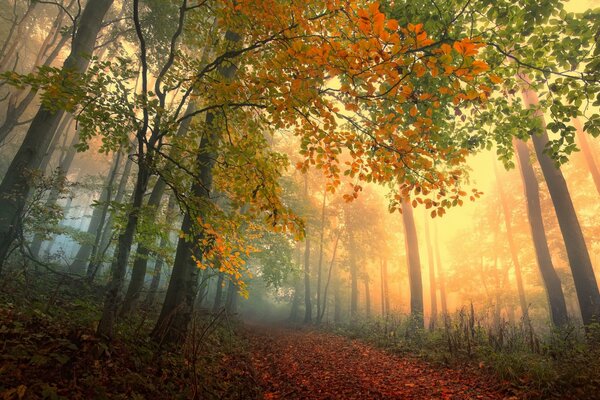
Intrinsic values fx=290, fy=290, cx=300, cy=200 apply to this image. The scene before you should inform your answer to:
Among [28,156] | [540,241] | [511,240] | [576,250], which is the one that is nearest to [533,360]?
[576,250]

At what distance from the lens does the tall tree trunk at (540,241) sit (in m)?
9.80

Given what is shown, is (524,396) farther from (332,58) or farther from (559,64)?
(332,58)

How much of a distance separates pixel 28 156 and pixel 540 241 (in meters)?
16.5

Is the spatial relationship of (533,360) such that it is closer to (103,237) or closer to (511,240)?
(103,237)

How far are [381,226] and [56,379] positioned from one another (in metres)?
23.3

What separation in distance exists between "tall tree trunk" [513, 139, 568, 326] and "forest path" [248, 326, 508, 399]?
611 centimetres

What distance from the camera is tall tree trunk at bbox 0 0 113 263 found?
5.99m

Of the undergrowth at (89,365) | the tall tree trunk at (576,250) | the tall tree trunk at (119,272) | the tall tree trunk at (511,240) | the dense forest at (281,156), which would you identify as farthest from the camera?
the tall tree trunk at (511,240)

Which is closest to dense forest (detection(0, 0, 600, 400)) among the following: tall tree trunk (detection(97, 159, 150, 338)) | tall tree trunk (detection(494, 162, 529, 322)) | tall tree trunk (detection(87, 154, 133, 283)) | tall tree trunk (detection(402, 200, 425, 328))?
tall tree trunk (detection(97, 159, 150, 338))

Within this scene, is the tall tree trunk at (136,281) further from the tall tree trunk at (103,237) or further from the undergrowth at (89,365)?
the undergrowth at (89,365)

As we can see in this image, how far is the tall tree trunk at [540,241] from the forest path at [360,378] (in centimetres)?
611

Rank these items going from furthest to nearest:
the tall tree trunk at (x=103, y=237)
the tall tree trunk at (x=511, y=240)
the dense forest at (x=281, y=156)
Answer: the tall tree trunk at (x=511, y=240) < the tall tree trunk at (x=103, y=237) < the dense forest at (x=281, y=156)

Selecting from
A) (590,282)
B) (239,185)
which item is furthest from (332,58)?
(590,282)

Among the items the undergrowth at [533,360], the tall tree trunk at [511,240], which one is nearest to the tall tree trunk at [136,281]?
the undergrowth at [533,360]
